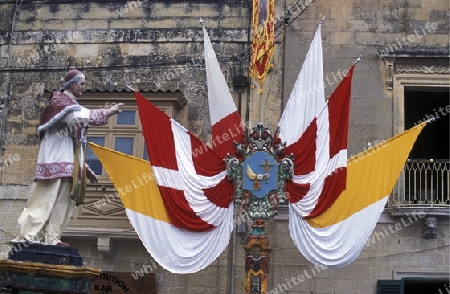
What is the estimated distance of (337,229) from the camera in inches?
477

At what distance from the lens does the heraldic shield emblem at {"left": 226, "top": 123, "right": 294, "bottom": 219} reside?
491 inches

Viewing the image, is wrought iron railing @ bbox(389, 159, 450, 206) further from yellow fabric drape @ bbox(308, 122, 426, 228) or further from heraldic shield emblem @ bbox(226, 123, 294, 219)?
heraldic shield emblem @ bbox(226, 123, 294, 219)

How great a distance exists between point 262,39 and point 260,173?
2179 millimetres

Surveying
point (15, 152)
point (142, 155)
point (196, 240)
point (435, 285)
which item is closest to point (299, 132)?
point (196, 240)

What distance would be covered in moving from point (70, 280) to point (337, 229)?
511 centimetres

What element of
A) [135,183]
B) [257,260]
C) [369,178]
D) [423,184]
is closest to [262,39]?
[369,178]

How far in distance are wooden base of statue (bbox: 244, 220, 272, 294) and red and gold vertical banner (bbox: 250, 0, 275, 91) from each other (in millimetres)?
2428

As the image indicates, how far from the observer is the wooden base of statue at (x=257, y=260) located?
12.5 meters

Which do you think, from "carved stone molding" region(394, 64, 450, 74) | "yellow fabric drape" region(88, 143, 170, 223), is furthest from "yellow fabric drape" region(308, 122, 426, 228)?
"carved stone molding" region(394, 64, 450, 74)

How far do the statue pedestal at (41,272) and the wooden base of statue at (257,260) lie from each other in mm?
4728

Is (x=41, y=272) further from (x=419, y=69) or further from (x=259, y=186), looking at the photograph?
(x=419, y=69)

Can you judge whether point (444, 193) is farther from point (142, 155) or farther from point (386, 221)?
point (142, 155)

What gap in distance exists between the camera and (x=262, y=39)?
1323cm

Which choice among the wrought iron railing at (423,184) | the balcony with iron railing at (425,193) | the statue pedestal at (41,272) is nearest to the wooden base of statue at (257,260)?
the balcony with iron railing at (425,193)
